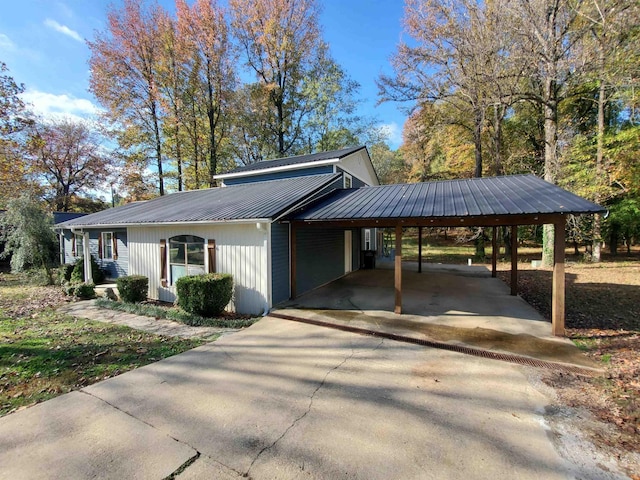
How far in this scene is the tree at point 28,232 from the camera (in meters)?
11.7

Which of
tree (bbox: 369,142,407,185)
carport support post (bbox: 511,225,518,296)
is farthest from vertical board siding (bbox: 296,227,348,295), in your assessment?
tree (bbox: 369,142,407,185)

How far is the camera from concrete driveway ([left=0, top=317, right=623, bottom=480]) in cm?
240

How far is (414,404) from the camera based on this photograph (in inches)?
130

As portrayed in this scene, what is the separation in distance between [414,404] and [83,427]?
3.66m

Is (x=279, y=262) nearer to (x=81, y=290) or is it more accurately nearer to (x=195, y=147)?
(x=81, y=290)

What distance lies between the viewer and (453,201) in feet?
22.2

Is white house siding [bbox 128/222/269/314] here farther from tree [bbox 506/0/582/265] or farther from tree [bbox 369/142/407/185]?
tree [bbox 369/142/407/185]

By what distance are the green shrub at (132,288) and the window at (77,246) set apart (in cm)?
856

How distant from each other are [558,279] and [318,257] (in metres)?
6.77

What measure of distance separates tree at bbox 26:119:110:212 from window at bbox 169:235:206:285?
20.5 m

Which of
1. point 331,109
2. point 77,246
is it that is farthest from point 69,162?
point 331,109

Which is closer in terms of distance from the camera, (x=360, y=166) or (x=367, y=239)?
(x=360, y=166)

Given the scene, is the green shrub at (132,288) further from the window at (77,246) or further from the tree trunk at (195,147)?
the tree trunk at (195,147)

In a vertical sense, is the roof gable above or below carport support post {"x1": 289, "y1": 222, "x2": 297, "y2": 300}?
above
